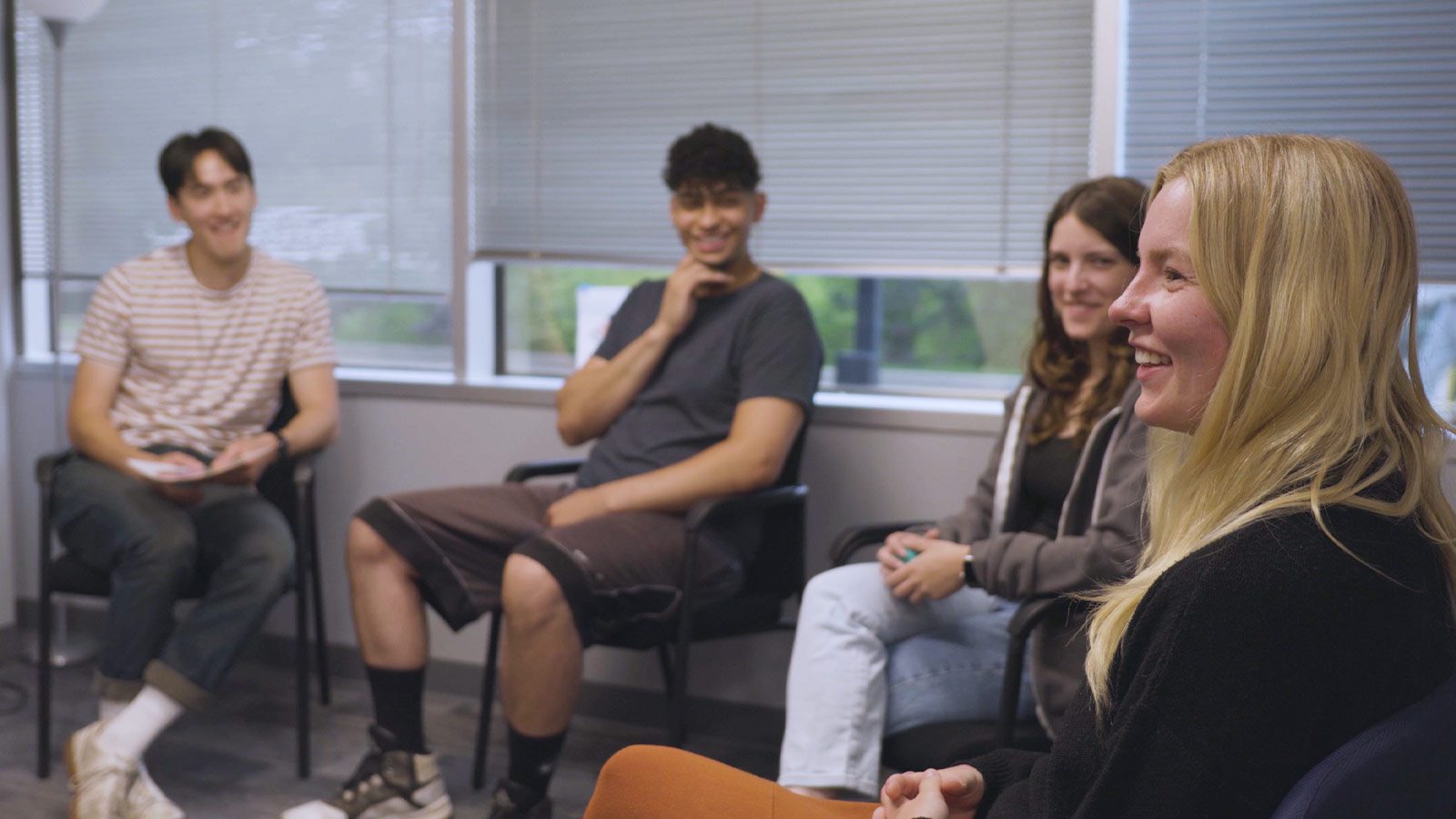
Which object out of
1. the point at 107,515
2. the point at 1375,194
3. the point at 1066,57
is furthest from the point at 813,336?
the point at 1375,194

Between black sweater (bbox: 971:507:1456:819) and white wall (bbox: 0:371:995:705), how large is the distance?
1.91 m

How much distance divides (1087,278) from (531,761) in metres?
1.33

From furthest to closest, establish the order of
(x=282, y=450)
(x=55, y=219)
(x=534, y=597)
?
(x=55, y=219), (x=282, y=450), (x=534, y=597)

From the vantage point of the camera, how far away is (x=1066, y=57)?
280cm

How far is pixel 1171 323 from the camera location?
108cm

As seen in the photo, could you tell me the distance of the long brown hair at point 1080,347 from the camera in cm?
220

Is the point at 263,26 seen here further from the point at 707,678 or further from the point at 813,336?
the point at 707,678

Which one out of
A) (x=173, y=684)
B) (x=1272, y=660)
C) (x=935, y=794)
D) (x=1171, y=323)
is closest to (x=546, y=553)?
(x=173, y=684)

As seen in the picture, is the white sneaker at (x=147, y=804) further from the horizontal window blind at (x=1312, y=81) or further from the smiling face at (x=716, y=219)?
the horizontal window blind at (x=1312, y=81)

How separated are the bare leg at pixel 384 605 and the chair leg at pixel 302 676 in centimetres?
38

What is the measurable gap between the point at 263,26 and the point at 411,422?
1.17 m

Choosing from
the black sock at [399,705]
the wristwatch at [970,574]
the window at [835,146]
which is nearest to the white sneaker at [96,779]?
the black sock at [399,705]

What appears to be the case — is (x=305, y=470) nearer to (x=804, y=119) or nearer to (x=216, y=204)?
(x=216, y=204)

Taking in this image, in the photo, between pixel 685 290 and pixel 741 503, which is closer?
pixel 741 503
